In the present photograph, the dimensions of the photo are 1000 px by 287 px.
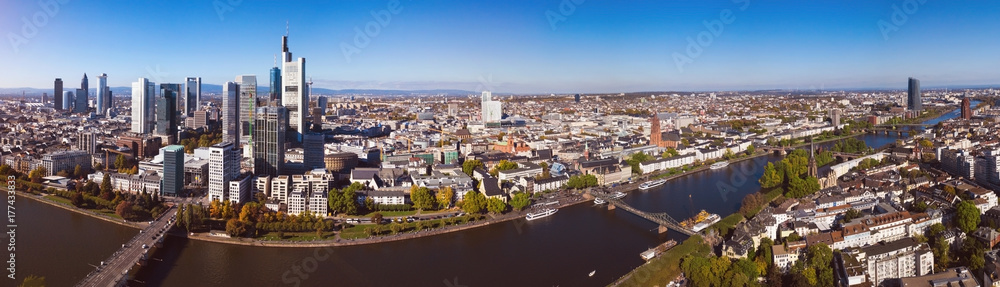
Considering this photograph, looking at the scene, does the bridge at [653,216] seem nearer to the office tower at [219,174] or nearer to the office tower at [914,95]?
the office tower at [219,174]

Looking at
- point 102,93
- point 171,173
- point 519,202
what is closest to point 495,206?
point 519,202

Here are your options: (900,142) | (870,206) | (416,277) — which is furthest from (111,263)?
(900,142)

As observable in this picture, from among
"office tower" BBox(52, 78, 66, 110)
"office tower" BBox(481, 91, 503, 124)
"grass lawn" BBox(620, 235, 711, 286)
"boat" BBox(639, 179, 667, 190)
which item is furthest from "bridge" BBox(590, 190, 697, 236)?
"office tower" BBox(52, 78, 66, 110)

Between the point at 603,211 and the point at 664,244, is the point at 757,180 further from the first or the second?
the point at 664,244

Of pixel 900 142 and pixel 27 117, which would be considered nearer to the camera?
pixel 900 142

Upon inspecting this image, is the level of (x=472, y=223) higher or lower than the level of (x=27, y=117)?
lower

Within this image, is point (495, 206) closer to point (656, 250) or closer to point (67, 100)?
point (656, 250)

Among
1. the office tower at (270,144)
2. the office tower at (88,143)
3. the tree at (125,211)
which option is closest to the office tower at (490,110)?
the office tower at (270,144)
